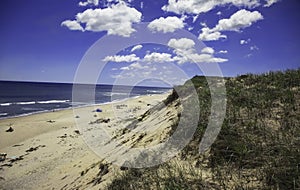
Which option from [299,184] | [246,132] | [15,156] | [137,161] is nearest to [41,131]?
[15,156]

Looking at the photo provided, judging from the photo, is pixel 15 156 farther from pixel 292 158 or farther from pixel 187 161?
pixel 292 158

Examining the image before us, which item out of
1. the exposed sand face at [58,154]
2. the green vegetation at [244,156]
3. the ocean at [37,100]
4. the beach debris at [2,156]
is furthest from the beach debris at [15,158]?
the green vegetation at [244,156]

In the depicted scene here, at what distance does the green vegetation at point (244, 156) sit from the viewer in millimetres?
4043

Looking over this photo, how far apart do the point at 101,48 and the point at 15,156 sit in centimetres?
1079

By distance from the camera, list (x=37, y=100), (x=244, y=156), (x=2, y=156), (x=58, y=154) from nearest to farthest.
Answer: (x=244, y=156)
(x=58, y=154)
(x=2, y=156)
(x=37, y=100)

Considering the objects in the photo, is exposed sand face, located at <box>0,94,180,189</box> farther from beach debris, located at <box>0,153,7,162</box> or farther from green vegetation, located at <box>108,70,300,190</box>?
green vegetation, located at <box>108,70,300,190</box>

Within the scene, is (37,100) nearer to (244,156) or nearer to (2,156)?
(2,156)

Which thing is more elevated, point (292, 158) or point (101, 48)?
point (101, 48)

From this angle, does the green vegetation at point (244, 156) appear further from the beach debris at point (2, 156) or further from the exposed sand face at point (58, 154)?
the beach debris at point (2, 156)

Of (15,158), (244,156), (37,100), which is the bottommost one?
(15,158)

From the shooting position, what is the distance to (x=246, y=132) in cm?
567

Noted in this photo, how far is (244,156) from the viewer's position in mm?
4754

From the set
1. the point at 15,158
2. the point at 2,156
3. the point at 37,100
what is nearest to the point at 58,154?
the point at 15,158

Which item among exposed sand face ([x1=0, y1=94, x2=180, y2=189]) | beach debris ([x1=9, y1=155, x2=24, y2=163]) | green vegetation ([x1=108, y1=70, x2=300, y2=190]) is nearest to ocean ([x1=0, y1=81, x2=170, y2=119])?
exposed sand face ([x1=0, y1=94, x2=180, y2=189])
